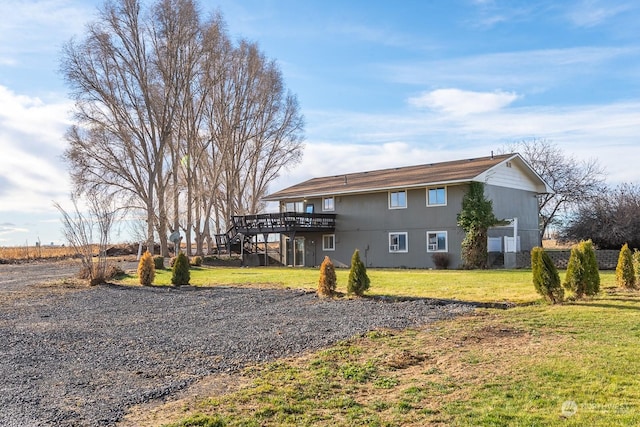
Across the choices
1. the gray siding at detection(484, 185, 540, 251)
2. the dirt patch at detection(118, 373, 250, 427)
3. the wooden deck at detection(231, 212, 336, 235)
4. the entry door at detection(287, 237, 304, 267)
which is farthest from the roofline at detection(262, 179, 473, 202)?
the dirt patch at detection(118, 373, 250, 427)

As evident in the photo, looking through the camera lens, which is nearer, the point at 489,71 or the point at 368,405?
the point at 368,405

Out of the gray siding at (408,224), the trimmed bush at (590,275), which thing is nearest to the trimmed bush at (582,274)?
the trimmed bush at (590,275)

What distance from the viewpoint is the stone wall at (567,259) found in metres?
21.9

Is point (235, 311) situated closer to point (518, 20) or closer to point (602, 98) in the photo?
point (518, 20)

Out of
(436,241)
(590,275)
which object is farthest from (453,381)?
(436,241)

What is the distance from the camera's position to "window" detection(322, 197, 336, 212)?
29986mm

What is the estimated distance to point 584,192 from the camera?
32031 millimetres

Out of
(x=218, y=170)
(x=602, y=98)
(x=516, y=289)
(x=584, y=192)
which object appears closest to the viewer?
(x=516, y=289)

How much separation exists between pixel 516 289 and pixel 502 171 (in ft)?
47.0

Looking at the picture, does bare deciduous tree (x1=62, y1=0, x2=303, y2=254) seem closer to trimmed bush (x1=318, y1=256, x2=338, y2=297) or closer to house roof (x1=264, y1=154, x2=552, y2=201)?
house roof (x1=264, y1=154, x2=552, y2=201)

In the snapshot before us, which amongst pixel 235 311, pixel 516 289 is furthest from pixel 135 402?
pixel 516 289

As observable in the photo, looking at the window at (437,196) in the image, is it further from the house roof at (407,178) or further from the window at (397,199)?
the window at (397,199)

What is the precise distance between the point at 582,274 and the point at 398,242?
16058 millimetres

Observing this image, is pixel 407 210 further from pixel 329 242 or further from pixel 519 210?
pixel 519 210
